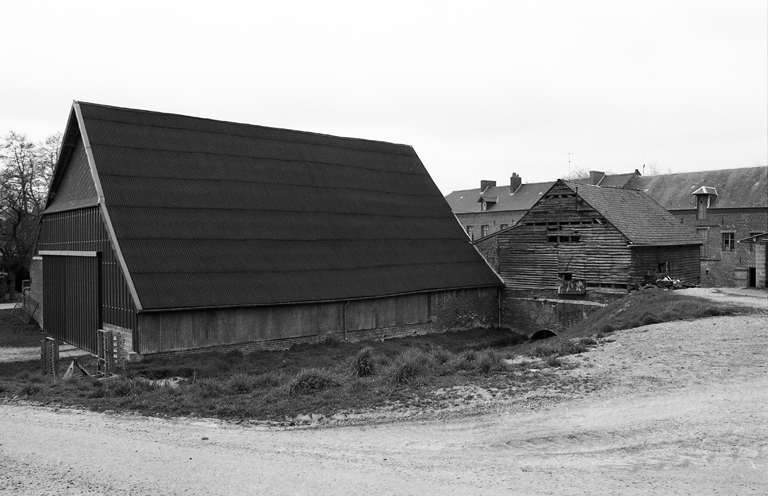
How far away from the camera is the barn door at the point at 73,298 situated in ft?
78.3

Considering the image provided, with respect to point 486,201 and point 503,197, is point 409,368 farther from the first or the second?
point 503,197

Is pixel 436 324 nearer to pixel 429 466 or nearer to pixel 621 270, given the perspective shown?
pixel 621 270

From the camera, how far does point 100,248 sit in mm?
23125

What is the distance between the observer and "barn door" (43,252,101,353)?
23875 mm

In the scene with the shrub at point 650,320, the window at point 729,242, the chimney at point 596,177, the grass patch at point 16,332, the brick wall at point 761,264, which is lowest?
the grass patch at point 16,332

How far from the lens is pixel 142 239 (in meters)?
22.2

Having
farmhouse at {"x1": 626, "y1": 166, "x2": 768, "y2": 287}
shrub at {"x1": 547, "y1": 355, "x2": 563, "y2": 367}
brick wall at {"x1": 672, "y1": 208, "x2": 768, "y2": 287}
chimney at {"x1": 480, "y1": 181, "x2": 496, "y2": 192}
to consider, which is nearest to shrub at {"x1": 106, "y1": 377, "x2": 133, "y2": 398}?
shrub at {"x1": 547, "y1": 355, "x2": 563, "y2": 367}

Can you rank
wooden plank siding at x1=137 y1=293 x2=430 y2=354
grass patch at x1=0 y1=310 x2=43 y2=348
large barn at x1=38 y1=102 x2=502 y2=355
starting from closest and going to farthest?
wooden plank siding at x1=137 y1=293 x2=430 y2=354
large barn at x1=38 y1=102 x2=502 y2=355
grass patch at x1=0 y1=310 x2=43 y2=348

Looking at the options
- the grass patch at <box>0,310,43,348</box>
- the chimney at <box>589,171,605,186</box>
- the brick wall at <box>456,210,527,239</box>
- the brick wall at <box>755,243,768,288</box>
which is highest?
the chimney at <box>589,171,605,186</box>

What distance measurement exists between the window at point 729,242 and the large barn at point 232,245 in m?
27.4

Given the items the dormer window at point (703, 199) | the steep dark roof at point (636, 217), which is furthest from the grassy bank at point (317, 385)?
the dormer window at point (703, 199)

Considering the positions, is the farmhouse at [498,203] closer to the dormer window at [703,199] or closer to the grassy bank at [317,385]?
the dormer window at [703,199]

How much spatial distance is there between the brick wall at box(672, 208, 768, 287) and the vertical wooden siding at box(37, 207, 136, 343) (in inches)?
1693

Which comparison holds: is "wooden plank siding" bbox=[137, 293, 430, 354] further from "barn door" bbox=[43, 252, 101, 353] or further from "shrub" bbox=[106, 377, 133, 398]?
"shrub" bbox=[106, 377, 133, 398]
